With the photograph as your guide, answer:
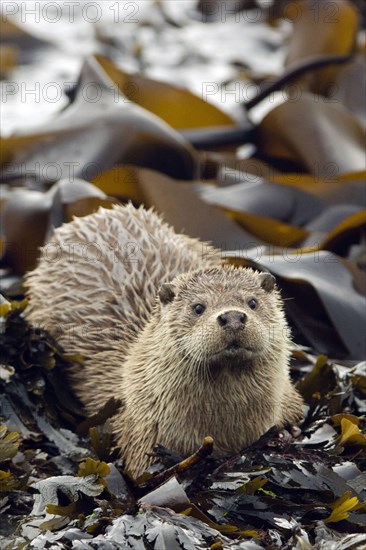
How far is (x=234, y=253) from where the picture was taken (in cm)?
505

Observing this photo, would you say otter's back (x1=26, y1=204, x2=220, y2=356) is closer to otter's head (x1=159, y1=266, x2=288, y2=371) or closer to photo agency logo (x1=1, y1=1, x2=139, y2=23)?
otter's head (x1=159, y1=266, x2=288, y2=371)

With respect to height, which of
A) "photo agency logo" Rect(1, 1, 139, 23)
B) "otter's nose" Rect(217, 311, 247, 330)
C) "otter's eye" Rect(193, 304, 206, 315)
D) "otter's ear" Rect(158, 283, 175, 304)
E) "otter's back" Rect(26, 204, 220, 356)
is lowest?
"photo agency logo" Rect(1, 1, 139, 23)

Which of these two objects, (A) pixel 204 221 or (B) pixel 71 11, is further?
(B) pixel 71 11

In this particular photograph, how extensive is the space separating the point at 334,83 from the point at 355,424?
4208 millimetres

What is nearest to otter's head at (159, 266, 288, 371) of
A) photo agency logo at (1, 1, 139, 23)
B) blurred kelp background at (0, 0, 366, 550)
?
blurred kelp background at (0, 0, 366, 550)

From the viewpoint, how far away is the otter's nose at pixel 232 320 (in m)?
3.65

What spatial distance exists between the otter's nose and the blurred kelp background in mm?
509

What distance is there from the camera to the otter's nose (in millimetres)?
3652

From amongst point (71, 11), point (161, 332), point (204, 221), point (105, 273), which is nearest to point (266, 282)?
point (161, 332)

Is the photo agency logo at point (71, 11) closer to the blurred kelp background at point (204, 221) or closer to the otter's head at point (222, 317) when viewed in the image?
the blurred kelp background at point (204, 221)

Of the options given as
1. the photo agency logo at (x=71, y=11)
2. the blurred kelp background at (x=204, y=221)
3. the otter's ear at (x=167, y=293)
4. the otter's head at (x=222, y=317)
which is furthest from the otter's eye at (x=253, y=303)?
the photo agency logo at (x=71, y=11)

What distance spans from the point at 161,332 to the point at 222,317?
51 centimetres

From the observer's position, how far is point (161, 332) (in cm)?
414

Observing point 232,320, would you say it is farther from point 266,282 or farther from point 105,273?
point 105,273
